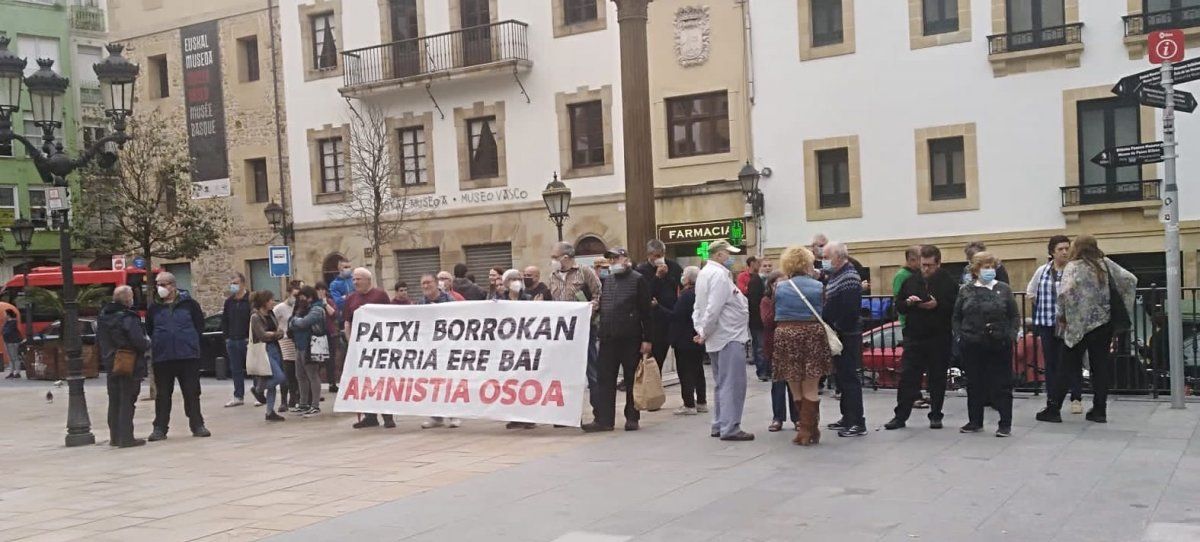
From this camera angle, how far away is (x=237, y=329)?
16500 millimetres

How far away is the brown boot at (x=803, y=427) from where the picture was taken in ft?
31.4

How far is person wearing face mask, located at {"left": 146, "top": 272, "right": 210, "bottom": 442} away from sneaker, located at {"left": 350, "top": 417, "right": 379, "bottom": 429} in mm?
1745

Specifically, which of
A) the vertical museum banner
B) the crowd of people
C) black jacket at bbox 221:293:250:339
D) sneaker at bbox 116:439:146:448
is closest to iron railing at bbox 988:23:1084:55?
the crowd of people

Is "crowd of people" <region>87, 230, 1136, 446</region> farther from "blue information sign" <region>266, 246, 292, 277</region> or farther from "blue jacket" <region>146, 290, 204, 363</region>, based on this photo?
"blue information sign" <region>266, 246, 292, 277</region>

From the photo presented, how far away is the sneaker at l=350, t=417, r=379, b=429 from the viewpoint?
41.4 feet

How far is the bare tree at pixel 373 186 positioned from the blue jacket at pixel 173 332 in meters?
17.4

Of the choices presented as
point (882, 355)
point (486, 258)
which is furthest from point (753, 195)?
point (882, 355)

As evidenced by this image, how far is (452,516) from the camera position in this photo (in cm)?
732

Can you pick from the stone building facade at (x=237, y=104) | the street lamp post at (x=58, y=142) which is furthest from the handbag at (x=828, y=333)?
the stone building facade at (x=237, y=104)

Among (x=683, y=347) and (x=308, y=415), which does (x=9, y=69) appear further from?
(x=683, y=347)

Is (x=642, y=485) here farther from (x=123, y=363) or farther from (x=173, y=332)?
(x=123, y=363)

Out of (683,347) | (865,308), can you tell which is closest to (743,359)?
(683,347)

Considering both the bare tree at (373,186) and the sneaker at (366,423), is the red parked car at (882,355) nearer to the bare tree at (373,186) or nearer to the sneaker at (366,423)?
the sneaker at (366,423)

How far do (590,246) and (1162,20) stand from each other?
14.0m
